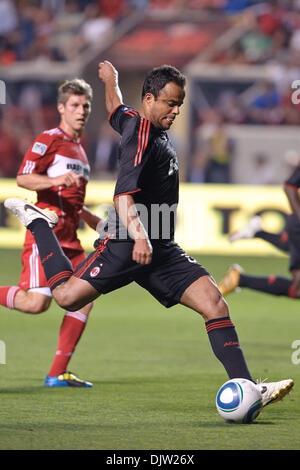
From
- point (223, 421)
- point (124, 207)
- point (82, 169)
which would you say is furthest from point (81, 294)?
point (82, 169)

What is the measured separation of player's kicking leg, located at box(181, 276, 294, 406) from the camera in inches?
212

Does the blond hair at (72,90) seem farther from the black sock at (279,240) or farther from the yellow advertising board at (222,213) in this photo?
the yellow advertising board at (222,213)

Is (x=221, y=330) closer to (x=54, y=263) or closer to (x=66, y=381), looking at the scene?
(x=54, y=263)

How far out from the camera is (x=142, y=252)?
5.14 metres

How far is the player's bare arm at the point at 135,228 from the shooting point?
515 cm

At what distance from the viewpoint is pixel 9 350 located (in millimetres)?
8141

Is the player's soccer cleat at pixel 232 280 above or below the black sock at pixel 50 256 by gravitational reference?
below

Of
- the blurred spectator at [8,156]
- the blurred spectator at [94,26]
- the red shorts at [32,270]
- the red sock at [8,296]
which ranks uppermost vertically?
the blurred spectator at [94,26]

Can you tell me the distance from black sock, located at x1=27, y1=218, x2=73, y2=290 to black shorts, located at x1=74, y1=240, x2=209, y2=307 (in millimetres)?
241

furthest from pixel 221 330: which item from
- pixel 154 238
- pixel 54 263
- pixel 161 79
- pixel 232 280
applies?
pixel 232 280

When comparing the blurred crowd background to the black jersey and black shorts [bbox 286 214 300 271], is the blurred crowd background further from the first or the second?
the black jersey

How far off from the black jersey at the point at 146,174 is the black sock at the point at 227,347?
0.58 metres

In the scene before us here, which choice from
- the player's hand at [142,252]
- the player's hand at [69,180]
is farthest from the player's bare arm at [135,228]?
the player's hand at [69,180]

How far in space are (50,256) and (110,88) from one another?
1105mm
